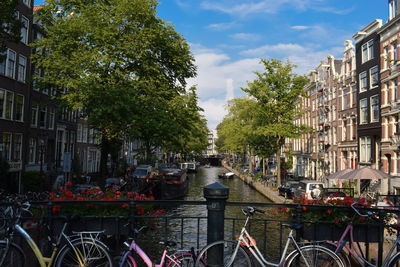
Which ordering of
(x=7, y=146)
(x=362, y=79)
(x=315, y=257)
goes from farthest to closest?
(x=362, y=79), (x=7, y=146), (x=315, y=257)

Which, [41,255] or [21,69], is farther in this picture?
[21,69]

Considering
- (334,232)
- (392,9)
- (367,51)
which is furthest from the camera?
(367,51)

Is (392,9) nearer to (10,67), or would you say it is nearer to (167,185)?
(167,185)

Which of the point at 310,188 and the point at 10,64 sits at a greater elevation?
the point at 10,64

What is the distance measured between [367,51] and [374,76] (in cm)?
274

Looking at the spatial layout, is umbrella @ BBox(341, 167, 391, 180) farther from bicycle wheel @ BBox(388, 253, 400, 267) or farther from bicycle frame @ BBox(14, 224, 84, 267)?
bicycle frame @ BBox(14, 224, 84, 267)

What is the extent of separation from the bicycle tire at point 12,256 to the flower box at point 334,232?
188 inches

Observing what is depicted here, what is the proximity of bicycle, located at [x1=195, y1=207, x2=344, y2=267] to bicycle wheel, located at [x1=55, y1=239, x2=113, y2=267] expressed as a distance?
145cm

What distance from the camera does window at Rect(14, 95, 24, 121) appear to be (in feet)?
87.9

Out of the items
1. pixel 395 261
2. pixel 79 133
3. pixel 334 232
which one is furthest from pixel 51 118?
pixel 395 261

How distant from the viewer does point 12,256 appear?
5.24m

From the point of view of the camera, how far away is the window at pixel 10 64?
25.5 metres

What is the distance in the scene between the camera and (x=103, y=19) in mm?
22438

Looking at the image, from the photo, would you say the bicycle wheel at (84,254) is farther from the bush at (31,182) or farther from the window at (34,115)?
the window at (34,115)
